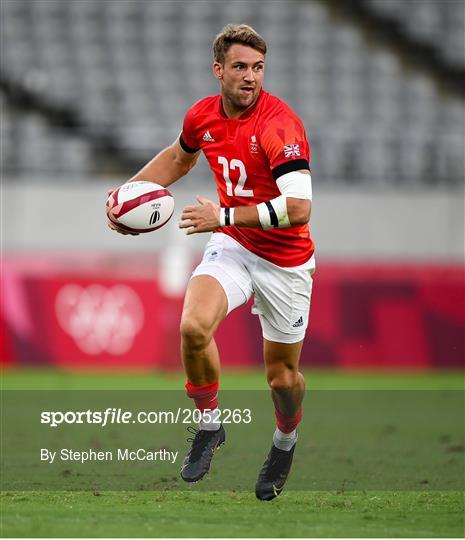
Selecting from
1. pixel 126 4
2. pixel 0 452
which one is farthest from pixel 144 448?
pixel 126 4

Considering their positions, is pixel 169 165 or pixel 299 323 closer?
pixel 299 323

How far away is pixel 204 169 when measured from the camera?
1639cm

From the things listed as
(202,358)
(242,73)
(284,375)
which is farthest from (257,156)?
(284,375)

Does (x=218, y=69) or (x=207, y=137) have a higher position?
(x=218, y=69)

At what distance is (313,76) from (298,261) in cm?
1206

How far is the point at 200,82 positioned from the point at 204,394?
1210cm

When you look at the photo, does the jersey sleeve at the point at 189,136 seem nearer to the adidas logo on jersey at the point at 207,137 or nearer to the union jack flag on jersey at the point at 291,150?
the adidas logo on jersey at the point at 207,137

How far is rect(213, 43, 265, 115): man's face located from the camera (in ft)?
20.3

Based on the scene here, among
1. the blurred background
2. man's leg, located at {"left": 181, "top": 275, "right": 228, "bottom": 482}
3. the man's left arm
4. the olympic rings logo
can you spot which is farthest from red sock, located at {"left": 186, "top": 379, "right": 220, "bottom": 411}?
the olympic rings logo

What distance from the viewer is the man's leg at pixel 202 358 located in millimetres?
6004

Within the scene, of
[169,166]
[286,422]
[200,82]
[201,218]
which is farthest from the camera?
[200,82]

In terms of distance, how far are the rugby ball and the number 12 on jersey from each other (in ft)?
1.13

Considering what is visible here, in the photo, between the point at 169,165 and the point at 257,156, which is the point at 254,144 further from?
the point at 169,165

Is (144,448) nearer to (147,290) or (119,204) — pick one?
(119,204)
